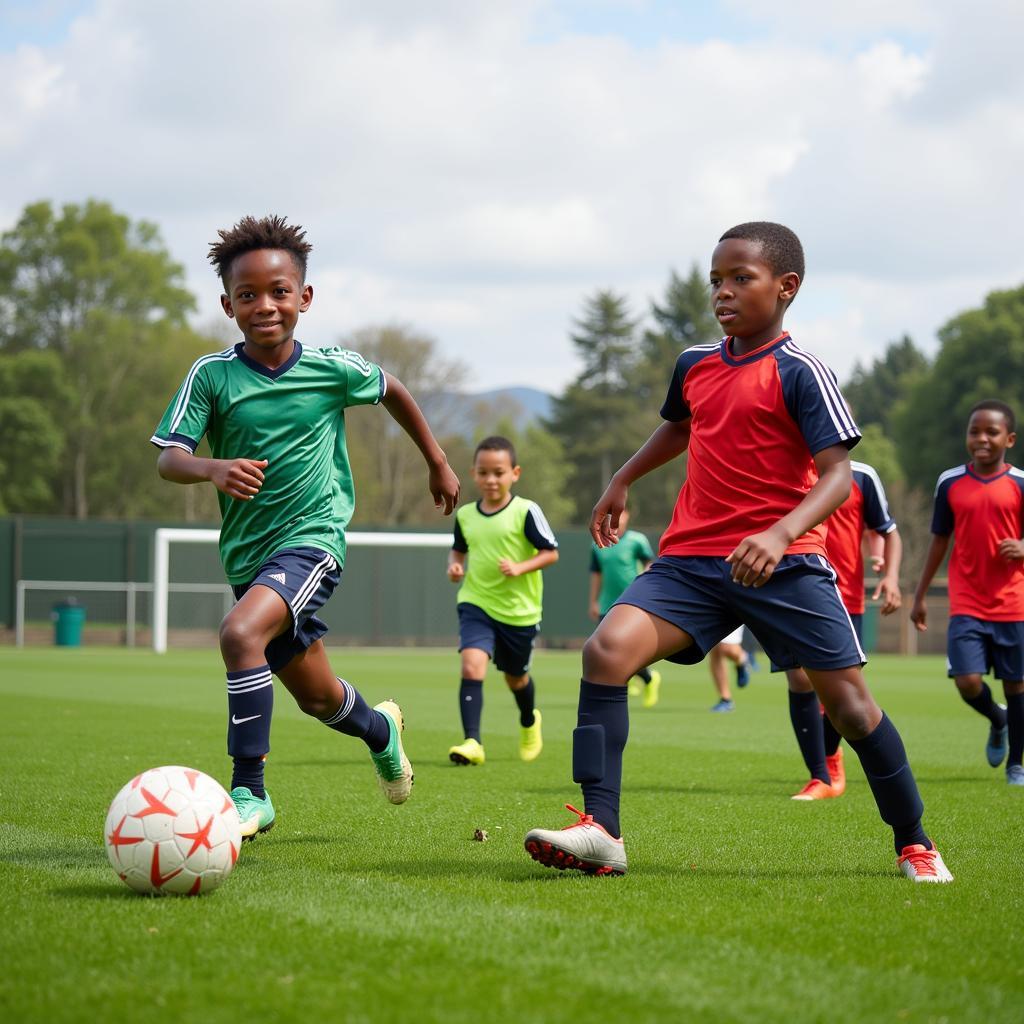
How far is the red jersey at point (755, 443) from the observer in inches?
192

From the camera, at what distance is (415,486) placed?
58750mm

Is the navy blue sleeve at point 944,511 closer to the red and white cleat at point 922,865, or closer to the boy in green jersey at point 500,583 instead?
the boy in green jersey at point 500,583

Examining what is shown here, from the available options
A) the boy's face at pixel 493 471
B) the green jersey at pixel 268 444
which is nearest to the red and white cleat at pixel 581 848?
the green jersey at pixel 268 444

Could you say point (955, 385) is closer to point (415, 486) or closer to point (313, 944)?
point (415, 486)

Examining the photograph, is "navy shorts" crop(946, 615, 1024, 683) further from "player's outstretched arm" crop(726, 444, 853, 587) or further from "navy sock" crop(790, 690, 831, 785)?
"player's outstretched arm" crop(726, 444, 853, 587)

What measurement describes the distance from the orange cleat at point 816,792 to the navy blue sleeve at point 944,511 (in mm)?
2148

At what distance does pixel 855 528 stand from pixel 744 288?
3795mm

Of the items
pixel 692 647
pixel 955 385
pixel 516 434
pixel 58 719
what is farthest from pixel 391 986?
pixel 516 434

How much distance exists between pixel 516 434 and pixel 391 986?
228 feet

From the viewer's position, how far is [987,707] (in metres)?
9.34

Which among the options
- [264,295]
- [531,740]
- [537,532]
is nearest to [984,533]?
[537,532]

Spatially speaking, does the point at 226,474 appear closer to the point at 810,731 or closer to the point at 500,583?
the point at 810,731

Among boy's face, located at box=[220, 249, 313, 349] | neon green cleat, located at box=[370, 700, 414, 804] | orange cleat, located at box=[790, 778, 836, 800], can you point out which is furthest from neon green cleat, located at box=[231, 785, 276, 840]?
orange cleat, located at box=[790, 778, 836, 800]

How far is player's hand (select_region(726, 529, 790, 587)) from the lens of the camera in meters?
4.49
